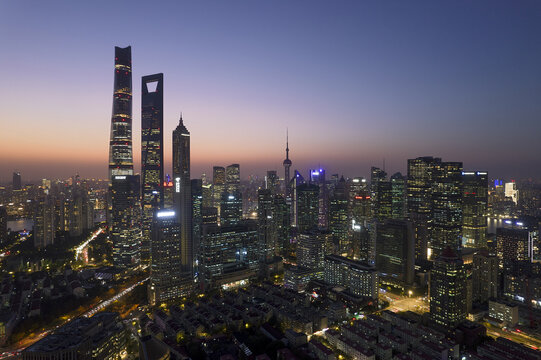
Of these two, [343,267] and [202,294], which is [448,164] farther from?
[202,294]

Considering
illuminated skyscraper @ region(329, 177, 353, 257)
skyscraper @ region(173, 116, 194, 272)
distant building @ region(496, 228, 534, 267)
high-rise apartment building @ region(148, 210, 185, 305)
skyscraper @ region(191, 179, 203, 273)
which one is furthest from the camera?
illuminated skyscraper @ region(329, 177, 353, 257)

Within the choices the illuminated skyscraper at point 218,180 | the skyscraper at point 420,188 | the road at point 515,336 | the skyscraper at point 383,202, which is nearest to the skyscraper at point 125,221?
the illuminated skyscraper at point 218,180

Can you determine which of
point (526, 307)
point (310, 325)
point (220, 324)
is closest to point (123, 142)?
point (220, 324)

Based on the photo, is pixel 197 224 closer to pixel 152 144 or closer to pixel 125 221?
pixel 125 221

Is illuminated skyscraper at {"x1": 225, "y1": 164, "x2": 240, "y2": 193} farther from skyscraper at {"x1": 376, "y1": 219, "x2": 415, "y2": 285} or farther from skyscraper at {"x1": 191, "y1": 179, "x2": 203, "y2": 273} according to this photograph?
skyscraper at {"x1": 376, "y1": 219, "x2": 415, "y2": 285}

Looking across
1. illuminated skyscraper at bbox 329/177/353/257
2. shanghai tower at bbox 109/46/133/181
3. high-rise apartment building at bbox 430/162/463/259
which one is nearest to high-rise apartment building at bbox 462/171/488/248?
high-rise apartment building at bbox 430/162/463/259

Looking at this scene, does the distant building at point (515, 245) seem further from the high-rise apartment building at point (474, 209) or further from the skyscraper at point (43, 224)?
the skyscraper at point (43, 224)
